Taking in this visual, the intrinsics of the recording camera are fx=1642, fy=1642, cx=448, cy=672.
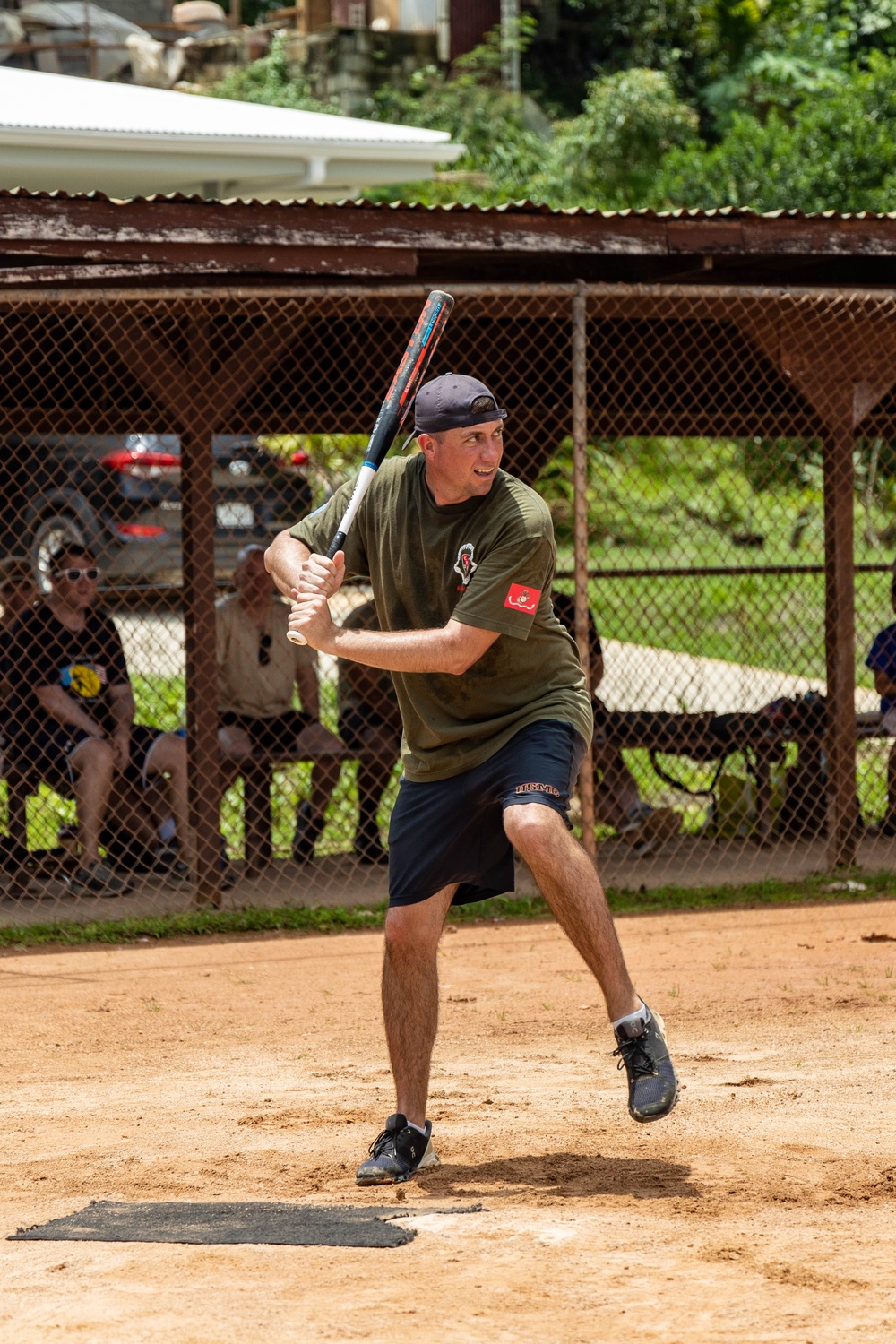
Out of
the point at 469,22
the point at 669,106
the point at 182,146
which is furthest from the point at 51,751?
the point at 469,22

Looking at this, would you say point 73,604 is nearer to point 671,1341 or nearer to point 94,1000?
point 94,1000

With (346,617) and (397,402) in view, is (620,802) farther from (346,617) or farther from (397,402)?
(397,402)

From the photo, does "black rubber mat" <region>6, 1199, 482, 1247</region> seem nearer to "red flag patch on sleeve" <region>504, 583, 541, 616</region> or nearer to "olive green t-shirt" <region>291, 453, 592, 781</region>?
"olive green t-shirt" <region>291, 453, 592, 781</region>

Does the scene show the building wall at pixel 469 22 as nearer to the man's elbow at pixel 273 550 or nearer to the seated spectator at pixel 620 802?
the seated spectator at pixel 620 802

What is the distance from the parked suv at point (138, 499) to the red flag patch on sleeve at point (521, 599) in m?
9.15

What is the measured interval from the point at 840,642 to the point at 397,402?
4377 mm

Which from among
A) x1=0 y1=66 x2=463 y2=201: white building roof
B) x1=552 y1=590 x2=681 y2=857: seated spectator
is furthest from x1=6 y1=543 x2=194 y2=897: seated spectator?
x1=0 y1=66 x2=463 y2=201: white building roof

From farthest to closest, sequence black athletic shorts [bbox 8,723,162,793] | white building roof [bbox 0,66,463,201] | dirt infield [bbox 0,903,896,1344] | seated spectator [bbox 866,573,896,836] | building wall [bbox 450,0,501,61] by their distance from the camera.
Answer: building wall [bbox 450,0,501,61], white building roof [bbox 0,66,463,201], seated spectator [bbox 866,573,896,836], black athletic shorts [bbox 8,723,162,793], dirt infield [bbox 0,903,896,1344]

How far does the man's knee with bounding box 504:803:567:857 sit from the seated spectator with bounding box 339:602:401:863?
182 inches

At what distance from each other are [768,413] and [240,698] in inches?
150

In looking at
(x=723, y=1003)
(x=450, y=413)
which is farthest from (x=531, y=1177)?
(x=723, y=1003)

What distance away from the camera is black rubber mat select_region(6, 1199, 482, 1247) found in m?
3.43

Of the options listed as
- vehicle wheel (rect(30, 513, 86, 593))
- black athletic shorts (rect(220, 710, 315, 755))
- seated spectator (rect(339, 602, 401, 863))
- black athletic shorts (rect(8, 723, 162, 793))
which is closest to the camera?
black athletic shorts (rect(8, 723, 162, 793))

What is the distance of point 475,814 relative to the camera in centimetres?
395
